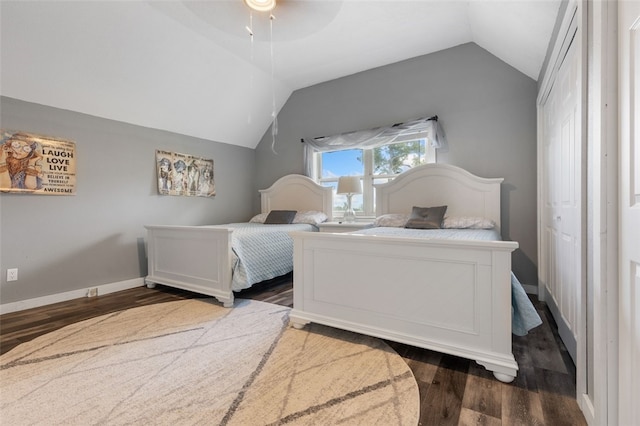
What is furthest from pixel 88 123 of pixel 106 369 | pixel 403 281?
pixel 403 281

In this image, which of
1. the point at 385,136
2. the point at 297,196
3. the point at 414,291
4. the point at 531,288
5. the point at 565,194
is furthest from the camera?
the point at 297,196

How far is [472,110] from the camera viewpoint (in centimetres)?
333

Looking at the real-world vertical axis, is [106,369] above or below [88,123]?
below

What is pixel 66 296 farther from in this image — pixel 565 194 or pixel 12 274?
pixel 565 194

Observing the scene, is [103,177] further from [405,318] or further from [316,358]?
[405,318]

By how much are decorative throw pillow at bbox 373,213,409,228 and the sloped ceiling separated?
1909mm

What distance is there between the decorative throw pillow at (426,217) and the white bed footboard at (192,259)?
1.91 m

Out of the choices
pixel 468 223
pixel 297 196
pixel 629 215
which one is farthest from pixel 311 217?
pixel 629 215

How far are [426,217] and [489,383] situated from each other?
184cm

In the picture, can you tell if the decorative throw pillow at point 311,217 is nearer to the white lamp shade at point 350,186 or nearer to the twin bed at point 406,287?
the white lamp shade at point 350,186

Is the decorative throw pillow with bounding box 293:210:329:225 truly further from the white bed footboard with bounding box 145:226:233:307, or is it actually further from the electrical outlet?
the electrical outlet

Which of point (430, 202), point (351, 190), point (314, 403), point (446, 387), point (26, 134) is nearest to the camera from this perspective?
point (314, 403)

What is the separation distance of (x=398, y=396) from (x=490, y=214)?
7.97 ft

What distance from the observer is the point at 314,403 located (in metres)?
1.34
